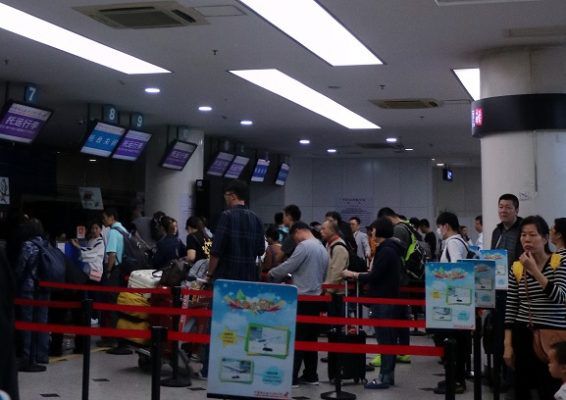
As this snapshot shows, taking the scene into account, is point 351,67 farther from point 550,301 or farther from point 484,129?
point 550,301

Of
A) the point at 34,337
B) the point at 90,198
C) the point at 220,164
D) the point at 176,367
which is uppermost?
the point at 220,164

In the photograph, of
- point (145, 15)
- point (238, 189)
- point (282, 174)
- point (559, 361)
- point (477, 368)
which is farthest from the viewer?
point (282, 174)

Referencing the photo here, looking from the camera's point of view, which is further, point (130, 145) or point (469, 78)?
point (130, 145)

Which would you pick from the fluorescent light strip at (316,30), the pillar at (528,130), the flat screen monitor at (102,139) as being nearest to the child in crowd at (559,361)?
the fluorescent light strip at (316,30)

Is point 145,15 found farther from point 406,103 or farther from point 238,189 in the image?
point 406,103

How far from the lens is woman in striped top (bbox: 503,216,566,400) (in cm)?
496

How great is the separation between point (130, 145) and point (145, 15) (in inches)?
272

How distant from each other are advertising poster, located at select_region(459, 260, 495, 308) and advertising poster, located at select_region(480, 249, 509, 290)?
363mm

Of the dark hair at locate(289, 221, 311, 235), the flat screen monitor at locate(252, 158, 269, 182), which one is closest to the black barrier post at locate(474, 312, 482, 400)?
the dark hair at locate(289, 221, 311, 235)

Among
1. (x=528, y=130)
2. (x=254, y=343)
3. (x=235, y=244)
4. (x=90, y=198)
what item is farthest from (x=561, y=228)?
(x=90, y=198)

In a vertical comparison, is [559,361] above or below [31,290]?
below

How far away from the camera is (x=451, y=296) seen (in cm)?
613

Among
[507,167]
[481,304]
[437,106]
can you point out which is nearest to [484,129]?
[507,167]

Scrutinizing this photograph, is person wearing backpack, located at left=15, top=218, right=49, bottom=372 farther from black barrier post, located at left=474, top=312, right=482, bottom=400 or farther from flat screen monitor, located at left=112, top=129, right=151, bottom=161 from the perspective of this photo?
flat screen monitor, located at left=112, top=129, right=151, bottom=161
